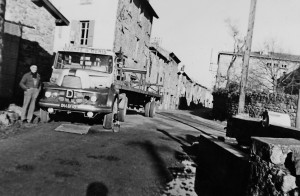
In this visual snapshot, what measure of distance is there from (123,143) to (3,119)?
322cm


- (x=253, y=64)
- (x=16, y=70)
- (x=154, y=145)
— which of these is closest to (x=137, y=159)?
(x=154, y=145)

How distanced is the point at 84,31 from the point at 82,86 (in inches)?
490

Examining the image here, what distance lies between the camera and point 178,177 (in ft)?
15.2

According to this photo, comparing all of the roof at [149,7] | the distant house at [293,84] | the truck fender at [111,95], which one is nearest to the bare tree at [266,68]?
the distant house at [293,84]

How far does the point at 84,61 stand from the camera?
8.66 metres

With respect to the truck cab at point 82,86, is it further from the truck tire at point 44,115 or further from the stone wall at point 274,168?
the stone wall at point 274,168

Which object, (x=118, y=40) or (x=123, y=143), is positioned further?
(x=118, y=40)

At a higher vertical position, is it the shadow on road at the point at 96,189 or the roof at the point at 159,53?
the roof at the point at 159,53

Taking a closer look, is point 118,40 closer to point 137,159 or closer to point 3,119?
point 3,119

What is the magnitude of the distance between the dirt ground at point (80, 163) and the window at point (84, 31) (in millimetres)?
12725

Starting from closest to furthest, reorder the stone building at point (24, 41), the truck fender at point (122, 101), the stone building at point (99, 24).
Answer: the truck fender at point (122, 101), the stone building at point (24, 41), the stone building at point (99, 24)

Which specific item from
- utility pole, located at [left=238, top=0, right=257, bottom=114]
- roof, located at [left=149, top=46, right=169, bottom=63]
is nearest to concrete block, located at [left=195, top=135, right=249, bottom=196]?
utility pole, located at [left=238, top=0, right=257, bottom=114]

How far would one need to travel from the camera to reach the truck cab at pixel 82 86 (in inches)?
289

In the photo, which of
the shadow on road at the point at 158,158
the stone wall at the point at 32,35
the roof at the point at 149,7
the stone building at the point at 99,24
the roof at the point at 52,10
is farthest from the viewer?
the roof at the point at 149,7
